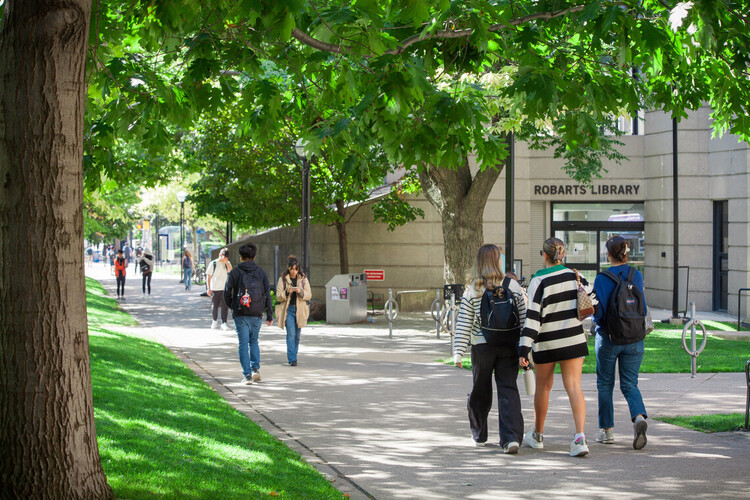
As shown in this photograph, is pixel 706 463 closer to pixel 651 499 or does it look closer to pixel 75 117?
pixel 651 499

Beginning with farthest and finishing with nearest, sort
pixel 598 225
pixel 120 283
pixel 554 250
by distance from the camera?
1. pixel 120 283
2. pixel 598 225
3. pixel 554 250

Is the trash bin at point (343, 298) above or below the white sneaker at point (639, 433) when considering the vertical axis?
above

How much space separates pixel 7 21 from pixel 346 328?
1539 centimetres

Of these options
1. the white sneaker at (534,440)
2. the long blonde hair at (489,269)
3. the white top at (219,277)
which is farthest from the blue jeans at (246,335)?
the white top at (219,277)

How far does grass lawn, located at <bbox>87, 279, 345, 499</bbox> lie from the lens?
5672mm

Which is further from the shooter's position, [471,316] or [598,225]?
[598,225]

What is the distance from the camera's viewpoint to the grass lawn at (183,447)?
5.67 m

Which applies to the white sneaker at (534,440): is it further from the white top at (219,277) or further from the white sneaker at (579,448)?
the white top at (219,277)

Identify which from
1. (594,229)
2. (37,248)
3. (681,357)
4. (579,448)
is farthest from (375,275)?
(37,248)

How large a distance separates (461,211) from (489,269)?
399 inches

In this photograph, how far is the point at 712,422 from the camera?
8.25 metres

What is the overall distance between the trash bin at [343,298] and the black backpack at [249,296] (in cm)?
913

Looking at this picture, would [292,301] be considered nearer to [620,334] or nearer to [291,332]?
[291,332]

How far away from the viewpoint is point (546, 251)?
722cm
